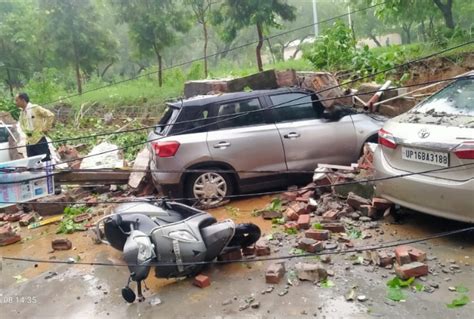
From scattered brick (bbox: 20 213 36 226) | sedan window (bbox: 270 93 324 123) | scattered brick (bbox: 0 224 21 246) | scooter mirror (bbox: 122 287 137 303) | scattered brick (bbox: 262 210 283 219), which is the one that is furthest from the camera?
scattered brick (bbox: 20 213 36 226)

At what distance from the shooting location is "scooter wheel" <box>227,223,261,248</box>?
4.71 m

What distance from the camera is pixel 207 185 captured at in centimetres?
685

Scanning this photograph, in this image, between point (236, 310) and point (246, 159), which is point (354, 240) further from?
point (246, 159)

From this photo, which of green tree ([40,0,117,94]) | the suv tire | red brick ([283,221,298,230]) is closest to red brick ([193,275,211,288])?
red brick ([283,221,298,230])

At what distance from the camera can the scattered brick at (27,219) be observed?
7270mm

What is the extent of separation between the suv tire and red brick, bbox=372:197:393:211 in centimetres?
217

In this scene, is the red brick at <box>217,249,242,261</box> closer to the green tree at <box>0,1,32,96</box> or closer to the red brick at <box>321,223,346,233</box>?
the red brick at <box>321,223,346,233</box>

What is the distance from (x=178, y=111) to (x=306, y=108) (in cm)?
193

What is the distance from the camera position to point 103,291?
454 cm

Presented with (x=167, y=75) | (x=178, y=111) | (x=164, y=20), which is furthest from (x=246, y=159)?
(x=167, y=75)

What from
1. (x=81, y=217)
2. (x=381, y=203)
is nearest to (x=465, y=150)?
(x=381, y=203)

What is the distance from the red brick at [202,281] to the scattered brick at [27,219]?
4.08 meters

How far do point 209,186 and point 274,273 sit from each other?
2.78 m

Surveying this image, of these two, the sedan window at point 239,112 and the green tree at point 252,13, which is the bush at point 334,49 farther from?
the sedan window at point 239,112
